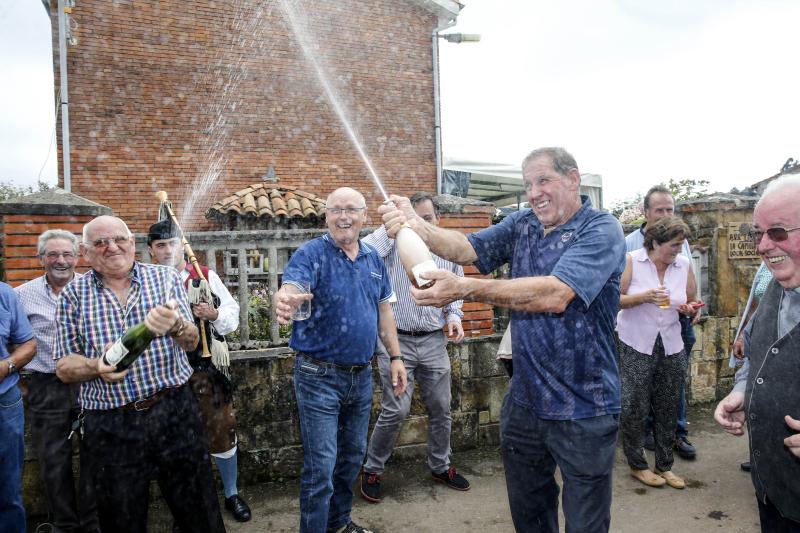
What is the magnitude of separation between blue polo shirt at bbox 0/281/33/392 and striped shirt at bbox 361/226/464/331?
253 cm

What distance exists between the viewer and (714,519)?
402 centimetres

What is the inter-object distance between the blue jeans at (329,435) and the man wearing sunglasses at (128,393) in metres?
0.62

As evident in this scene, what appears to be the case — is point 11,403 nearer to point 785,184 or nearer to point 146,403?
point 146,403

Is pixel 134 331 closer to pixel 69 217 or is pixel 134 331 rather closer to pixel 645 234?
pixel 69 217

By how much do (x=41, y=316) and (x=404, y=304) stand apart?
2759mm

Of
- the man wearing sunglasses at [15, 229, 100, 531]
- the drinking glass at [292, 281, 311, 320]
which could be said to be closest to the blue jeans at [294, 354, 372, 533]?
the drinking glass at [292, 281, 311, 320]

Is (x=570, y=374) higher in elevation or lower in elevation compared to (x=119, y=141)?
lower

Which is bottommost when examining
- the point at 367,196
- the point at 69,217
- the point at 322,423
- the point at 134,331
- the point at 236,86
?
the point at 322,423

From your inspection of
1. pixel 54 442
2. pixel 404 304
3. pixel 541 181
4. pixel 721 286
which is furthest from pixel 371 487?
pixel 721 286

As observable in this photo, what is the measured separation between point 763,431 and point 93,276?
3.49 metres

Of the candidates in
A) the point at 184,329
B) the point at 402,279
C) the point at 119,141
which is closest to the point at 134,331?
the point at 184,329

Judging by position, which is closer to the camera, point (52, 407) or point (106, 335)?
point (106, 335)

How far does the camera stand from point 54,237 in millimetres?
3896

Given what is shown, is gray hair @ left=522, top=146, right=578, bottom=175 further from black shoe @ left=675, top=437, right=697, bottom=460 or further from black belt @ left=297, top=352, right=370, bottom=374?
black shoe @ left=675, top=437, right=697, bottom=460
